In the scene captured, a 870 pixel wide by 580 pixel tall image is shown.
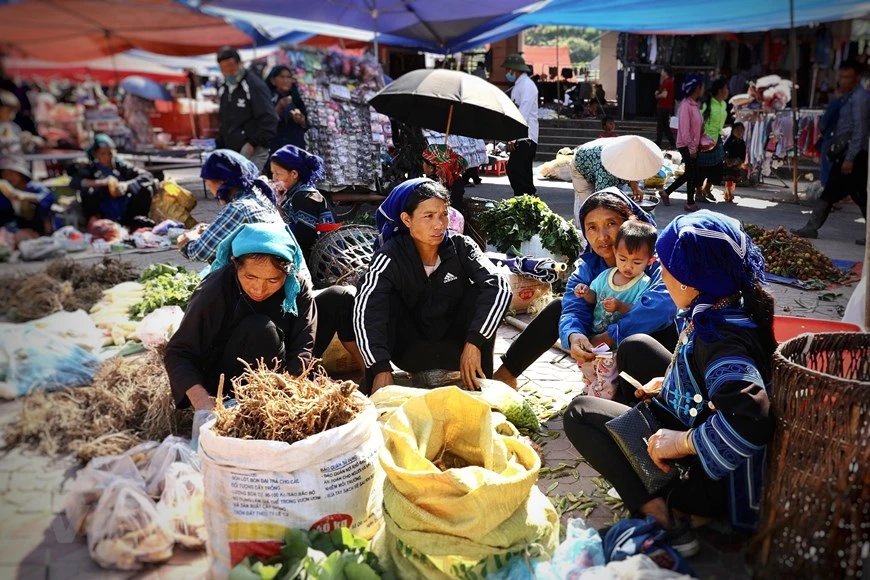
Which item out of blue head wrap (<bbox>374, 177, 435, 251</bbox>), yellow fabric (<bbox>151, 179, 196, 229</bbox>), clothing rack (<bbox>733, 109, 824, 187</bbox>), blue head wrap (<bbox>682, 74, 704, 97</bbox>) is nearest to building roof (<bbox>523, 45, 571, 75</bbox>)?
clothing rack (<bbox>733, 109, 824, 187</bbox>)

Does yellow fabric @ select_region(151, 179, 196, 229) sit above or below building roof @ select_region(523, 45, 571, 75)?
below

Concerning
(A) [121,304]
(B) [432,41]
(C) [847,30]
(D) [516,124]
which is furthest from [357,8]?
(C) [847,30]

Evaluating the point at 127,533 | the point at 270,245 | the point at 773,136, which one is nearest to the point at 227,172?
the point at 270,245

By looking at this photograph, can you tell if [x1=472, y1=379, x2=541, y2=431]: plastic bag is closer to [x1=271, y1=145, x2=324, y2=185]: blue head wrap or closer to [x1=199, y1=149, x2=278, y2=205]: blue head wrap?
[x1=199, y1=149, x2=278, y2=205]: blue head wrap

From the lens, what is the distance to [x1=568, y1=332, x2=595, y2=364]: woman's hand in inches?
129

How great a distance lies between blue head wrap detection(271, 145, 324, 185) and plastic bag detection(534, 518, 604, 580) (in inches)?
139

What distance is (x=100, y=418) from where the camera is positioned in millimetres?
3375

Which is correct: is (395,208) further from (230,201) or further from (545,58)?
(545,58)

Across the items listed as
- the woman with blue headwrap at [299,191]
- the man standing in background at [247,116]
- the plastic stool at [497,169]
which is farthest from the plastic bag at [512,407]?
the plastic stool at [497,169]

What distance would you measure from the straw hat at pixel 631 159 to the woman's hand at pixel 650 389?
296cm

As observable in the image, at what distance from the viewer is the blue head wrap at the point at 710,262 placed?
2.27m

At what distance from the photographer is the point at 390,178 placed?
8828 millimetres

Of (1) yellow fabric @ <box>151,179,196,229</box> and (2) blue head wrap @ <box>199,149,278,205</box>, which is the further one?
(1) yellow fabric @ <box>151,179,196,229</box>

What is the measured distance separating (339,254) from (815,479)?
3539 mm
